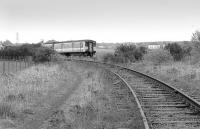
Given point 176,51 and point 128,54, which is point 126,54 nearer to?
point 128,54

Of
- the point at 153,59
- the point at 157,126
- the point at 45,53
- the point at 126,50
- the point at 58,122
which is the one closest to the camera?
the point at 157,126

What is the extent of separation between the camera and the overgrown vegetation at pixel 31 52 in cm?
3762

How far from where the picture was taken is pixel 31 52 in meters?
43.8

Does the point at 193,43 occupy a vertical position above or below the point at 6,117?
above

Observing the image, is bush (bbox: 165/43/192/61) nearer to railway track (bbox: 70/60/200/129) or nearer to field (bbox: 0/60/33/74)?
field (bbox: 0/60/33/74)

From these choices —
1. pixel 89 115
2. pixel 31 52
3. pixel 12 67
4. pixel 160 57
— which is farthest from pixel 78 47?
pixel 89 115

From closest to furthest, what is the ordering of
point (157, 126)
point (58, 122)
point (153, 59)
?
1. point (157, 126)
2. point (58, 122)
3. point (153, 59)

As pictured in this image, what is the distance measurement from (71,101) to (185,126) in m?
5.40

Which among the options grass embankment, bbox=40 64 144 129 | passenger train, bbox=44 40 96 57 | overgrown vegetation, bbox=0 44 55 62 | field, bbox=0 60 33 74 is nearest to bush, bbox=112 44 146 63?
overgrown vegetation, bbox=0 44 55 62

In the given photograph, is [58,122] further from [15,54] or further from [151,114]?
[15,54]

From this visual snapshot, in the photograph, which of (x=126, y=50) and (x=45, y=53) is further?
(x=126, y=50)

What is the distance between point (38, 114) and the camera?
10.3 m

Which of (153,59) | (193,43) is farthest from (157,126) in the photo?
(193,43)

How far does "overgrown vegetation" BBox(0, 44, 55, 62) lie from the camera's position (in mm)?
37625
